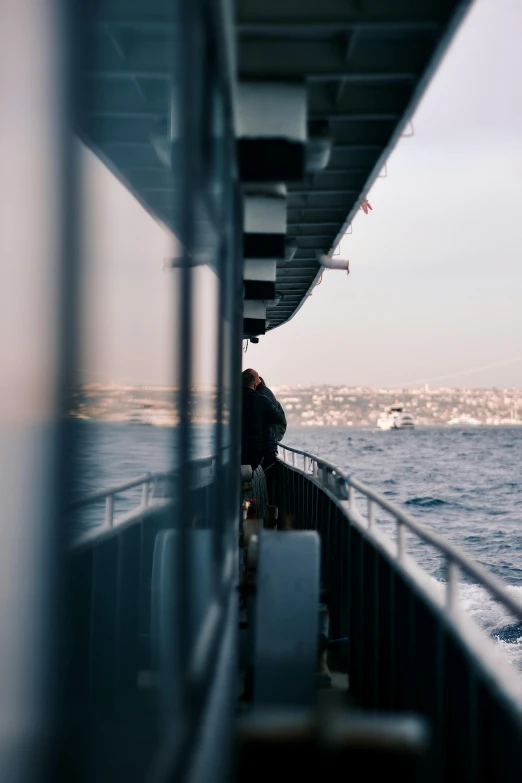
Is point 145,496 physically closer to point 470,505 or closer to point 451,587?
point 451,587

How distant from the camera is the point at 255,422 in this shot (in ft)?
37.5

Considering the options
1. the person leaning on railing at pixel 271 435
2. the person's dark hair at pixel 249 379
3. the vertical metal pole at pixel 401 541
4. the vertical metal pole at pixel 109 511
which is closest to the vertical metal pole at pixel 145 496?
the vertical metal pole at pixel 109 511

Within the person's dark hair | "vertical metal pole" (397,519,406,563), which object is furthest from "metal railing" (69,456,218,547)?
the person's dark hair

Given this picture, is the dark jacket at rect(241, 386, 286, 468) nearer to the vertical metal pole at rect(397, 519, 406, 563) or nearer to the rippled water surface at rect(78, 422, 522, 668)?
the rippled water surface at rect(78, 422, 522, 668)

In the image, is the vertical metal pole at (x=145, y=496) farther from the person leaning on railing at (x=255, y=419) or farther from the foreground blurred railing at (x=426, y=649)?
the person leaning on railing at (x=255, y=419)

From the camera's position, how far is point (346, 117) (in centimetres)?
602

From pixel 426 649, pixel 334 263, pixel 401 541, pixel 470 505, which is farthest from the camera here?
pixel 470 505

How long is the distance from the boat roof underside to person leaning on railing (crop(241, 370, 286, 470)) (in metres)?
3.56

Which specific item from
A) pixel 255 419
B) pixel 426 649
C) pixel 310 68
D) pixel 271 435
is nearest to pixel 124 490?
pixel 426 649

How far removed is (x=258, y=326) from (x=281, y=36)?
9749 millimetres

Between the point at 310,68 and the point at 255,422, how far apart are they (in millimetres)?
6753

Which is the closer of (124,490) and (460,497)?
(124,490)

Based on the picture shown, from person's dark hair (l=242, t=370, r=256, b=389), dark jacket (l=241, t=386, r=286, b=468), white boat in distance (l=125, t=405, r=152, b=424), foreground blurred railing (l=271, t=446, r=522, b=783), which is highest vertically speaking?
person's dark hair (l=242, t=370, r=256, b=389)

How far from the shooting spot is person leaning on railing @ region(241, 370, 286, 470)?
10.9 m
